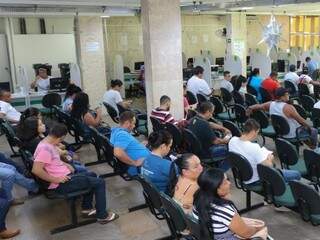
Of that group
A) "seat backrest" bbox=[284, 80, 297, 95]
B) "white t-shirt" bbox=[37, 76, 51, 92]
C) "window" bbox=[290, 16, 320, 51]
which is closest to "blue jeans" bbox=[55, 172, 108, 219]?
"white t-shirt" bbox=[37, 76, 51, 92]

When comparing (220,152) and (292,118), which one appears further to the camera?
(292,118)

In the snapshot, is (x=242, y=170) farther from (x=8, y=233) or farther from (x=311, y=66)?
(x=311, y=66)

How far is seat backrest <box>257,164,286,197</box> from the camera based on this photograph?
10.1 ft

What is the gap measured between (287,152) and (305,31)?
47.9ft

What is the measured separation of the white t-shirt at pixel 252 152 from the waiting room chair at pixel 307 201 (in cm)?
63

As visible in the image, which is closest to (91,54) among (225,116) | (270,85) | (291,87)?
(225,116)

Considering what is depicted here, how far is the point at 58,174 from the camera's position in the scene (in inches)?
143

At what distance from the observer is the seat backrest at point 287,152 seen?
3787 mm

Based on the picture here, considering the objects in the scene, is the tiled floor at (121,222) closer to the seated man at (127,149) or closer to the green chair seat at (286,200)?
the green chair seat at (286,200)

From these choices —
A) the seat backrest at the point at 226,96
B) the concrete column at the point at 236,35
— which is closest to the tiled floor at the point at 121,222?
the seat backrest at the point at 226,96

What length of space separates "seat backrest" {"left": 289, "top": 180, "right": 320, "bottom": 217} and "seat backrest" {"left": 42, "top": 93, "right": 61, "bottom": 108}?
6.22 meters

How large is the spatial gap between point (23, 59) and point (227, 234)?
10448 mm

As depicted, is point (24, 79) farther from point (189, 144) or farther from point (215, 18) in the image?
point (215, 18)

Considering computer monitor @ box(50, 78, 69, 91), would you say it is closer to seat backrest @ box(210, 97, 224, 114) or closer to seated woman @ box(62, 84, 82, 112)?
seated woman @ box(62, 84, 82, 112)
